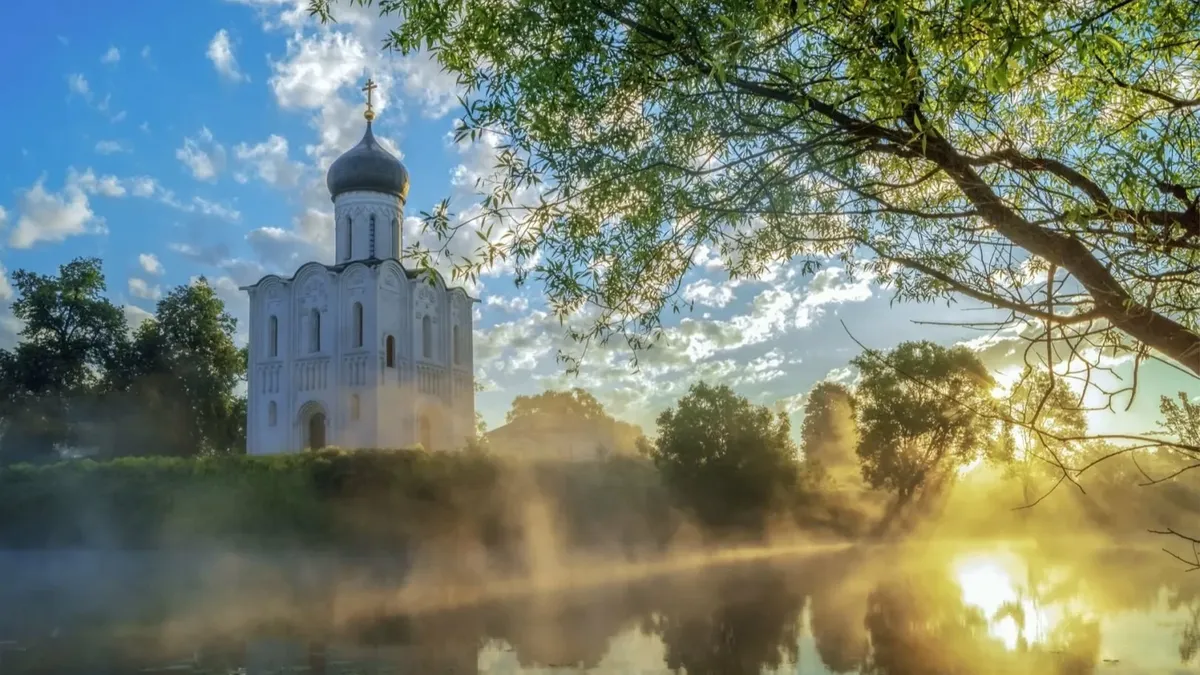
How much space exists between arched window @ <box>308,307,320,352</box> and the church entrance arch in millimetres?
2107

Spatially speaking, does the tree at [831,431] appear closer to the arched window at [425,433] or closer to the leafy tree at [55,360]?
the arched window at [425,433]

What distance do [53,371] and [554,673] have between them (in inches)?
1342

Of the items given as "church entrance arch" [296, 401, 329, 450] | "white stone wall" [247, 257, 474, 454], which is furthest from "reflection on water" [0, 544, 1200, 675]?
"church entrance arch" [296, 401, 329, 450]

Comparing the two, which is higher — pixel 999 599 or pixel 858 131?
pixel 858 131

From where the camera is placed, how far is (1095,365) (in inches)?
164

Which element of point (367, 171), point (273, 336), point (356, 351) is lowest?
point (356, 351)

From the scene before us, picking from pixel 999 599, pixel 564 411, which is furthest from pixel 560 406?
pixel 999 599

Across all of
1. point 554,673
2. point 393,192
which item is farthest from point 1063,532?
point 554,673

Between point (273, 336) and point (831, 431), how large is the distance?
2291 centimetres

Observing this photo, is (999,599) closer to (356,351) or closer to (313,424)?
(356,351)

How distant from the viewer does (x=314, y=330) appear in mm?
36031

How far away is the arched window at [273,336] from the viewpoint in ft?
120

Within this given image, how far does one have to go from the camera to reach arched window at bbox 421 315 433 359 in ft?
121

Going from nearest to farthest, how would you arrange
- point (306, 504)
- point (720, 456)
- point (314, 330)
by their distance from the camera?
point (306, 504)
point (720, 456)
point (314, 330)
